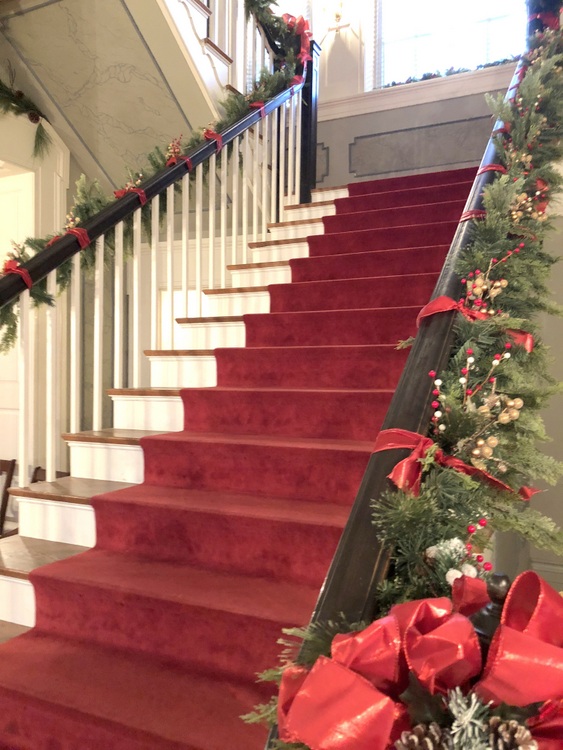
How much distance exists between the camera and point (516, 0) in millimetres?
4680

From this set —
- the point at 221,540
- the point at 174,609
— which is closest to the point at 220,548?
the point at 221,540

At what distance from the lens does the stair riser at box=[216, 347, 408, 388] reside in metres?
2.06

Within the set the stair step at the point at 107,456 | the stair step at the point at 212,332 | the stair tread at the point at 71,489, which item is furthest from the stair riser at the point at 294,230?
the stair tread at the point at 71,489

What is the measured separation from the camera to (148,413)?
2283 millimetres

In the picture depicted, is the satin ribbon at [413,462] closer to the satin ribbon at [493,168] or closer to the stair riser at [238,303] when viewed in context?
the satin ribbon at [493,168]

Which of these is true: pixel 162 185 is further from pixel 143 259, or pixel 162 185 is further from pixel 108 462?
pixel 143 259

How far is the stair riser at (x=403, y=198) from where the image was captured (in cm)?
316

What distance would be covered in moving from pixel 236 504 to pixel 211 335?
1131mm

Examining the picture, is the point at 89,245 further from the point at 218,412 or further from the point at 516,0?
the point at 516,0

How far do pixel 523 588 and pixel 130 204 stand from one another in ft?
7.01

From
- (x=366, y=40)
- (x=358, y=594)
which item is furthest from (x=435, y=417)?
(x=366, y=40)

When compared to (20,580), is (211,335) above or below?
above

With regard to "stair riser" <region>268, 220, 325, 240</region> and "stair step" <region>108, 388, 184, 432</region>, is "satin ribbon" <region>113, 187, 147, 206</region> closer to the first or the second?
"stair step" <region>108, 388, 184, 432</region>

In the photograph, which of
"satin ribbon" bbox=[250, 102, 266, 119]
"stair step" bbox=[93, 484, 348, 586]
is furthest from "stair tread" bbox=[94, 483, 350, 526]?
"satin ribbon" bbox=[250, 102, 266, 119]
